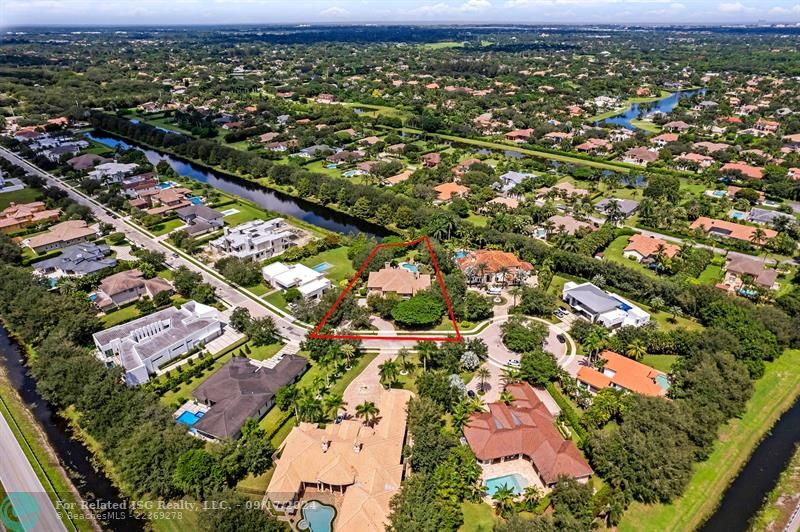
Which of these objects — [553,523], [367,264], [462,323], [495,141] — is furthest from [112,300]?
[495,141]

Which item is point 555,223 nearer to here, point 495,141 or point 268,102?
point 495,141

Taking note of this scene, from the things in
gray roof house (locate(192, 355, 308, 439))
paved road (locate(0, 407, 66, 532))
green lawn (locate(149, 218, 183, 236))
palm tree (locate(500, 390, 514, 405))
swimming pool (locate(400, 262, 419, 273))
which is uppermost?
palm tree (locate(500, 390, 514, 405))

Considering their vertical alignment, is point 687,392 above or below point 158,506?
above

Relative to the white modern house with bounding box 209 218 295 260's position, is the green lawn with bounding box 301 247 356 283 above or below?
below

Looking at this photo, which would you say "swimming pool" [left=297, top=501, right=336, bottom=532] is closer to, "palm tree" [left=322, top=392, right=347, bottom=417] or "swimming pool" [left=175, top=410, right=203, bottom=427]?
"palm tree" [left=322, top=392, right=347, bottom=417]

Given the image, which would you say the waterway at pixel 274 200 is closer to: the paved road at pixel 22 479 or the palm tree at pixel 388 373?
the palm tree at pixel 388 373

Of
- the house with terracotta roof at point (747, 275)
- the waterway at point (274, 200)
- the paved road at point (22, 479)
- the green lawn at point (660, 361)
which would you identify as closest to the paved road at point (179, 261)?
the waterway at point (274, 200)

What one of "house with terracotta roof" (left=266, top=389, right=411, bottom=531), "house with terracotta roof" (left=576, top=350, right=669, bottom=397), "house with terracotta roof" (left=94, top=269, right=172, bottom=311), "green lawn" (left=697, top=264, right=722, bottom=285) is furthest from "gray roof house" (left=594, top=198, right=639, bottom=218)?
"house with terracotta roof" (left=94, top=269, right=172, bottom=311)
